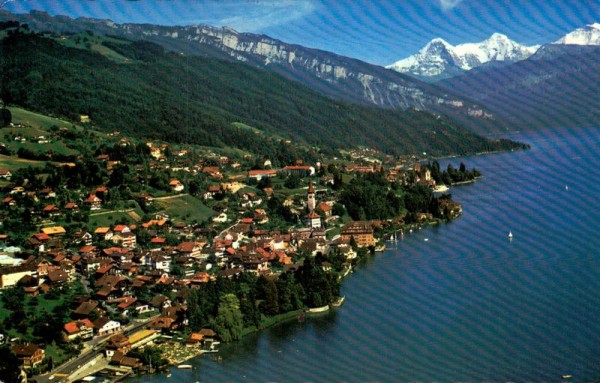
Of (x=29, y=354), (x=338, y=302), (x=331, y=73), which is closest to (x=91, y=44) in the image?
(x=338, y=302)

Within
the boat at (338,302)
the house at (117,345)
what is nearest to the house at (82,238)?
the house at (117,345)

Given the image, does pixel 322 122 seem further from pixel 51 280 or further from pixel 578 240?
pixel 51 280

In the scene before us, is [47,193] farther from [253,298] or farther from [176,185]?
[253,298]

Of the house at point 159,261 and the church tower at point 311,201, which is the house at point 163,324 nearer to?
the house at point 159,261

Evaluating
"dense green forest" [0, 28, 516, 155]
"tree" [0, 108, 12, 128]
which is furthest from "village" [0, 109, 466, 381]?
"dense green forest" [0, 28, 516, 155]

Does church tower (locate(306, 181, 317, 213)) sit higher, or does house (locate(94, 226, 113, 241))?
church tower (locate(306, 181, 317, 213))

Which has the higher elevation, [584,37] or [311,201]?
[584,37]

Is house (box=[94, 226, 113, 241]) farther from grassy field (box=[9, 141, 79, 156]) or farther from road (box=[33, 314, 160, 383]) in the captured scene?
grassy field (box=[9, 141, 79, 156])
